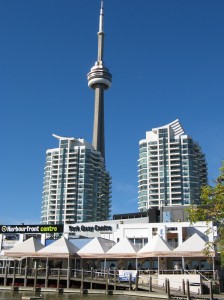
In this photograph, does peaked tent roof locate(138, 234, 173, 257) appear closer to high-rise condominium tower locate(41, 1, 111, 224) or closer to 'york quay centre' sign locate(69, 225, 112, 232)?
'york quay centre' sign locate(69, 225, 112, 232)

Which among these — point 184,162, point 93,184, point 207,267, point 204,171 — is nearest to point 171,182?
point 184,162

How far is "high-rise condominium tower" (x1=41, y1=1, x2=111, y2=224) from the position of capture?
514 feet

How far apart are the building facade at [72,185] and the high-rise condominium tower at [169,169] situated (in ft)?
68.0

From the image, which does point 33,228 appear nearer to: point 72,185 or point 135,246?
point 135,246

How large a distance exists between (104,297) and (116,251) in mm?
10431

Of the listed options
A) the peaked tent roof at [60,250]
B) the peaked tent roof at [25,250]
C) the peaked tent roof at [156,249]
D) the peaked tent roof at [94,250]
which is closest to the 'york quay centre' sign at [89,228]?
the peaked tent roof at [25,250]

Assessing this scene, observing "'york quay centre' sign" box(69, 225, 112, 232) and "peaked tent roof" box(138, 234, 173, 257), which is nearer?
"peaked tent roof" box(138, 234, 173, 257)

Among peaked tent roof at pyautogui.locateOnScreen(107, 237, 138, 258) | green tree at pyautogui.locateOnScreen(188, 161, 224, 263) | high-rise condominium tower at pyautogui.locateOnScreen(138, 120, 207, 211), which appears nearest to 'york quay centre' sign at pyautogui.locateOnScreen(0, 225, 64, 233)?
peaked tent roof at pyautogui.locateOnScreen(107, 237, 138, 258)

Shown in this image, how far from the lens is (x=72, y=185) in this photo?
526ft

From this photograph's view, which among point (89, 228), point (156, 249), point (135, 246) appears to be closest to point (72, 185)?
point (89, 228)

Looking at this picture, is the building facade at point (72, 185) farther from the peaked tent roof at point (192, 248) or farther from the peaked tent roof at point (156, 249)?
the peaked tent roof at point (192, 248)

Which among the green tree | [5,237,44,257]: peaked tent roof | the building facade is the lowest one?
[5,237,44,257]: peaked tent roof

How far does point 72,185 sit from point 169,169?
39150mm

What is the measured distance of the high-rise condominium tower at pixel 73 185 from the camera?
157 metres
